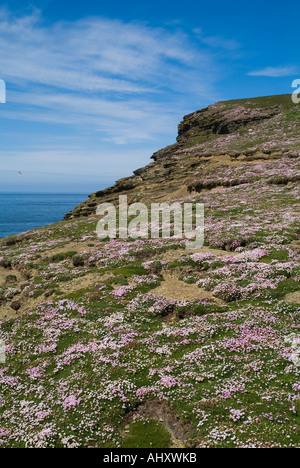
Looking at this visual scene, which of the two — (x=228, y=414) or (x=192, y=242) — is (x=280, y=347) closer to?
(x=228, y=414)

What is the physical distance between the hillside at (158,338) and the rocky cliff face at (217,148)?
2463cm

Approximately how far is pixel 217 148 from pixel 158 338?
2493 inches

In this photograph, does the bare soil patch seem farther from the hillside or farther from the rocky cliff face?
the rocky cliff face

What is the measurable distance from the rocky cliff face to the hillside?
80.8 feet

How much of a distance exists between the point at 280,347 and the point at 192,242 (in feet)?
57.2

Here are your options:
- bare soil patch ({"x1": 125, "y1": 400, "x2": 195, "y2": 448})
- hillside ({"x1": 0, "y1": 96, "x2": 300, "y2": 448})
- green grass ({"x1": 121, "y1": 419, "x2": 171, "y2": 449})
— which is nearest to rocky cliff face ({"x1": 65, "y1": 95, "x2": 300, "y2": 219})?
hillside ({"x1": 0, "y1": 96, "x2": 300, "y2": 448})

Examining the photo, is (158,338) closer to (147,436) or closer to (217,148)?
(147,436)

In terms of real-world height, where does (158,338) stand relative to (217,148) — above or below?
below

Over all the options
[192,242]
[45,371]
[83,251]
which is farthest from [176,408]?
[83,251]

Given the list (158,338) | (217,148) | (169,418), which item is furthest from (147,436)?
(217,148)

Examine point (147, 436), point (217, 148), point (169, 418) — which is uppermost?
point (217, 148)

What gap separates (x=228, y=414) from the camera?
1084 centimetres

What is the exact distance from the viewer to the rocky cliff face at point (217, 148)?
60062 millimetres

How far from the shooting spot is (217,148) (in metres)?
71.3
